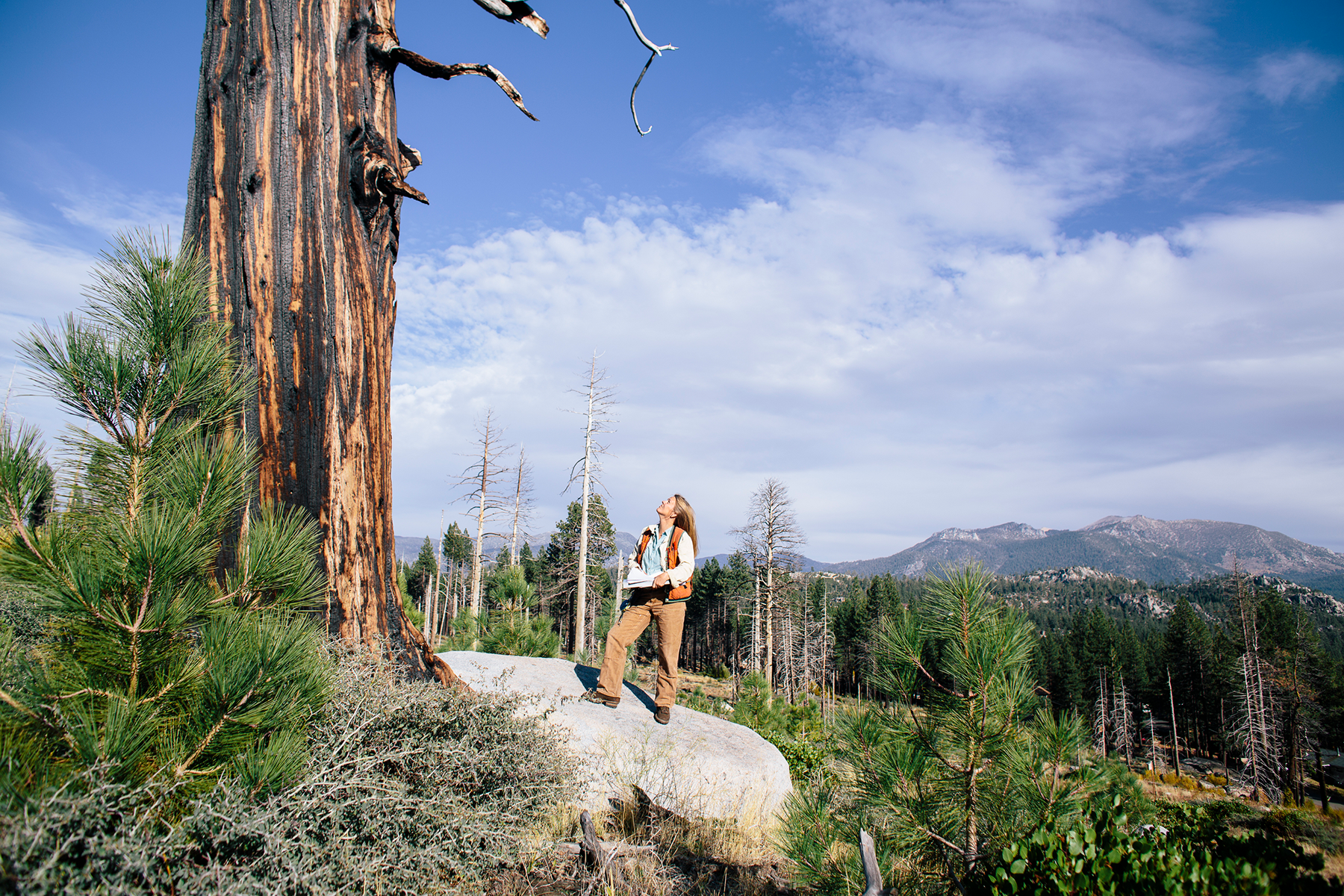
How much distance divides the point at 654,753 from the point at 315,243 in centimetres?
430

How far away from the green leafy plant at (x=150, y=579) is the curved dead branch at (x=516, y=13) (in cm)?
260

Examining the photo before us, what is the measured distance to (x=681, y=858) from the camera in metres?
4.00

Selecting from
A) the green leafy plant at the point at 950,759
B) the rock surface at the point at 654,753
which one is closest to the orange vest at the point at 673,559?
the rock surface at the point at 654,753

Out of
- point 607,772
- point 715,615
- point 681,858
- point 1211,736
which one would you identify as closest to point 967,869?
point 681,858

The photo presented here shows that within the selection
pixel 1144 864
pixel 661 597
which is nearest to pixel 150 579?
pixel 1144 864

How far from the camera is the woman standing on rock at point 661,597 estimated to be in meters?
5.41

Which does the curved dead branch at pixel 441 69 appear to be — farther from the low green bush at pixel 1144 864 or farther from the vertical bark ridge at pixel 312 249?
the low green bush at pixel 1144 864

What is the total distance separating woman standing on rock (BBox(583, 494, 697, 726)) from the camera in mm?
5414

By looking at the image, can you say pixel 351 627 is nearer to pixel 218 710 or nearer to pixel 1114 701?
pixel 218 710

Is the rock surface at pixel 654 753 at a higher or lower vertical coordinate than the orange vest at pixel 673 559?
lower

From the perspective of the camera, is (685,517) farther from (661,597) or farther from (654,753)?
(654,753)

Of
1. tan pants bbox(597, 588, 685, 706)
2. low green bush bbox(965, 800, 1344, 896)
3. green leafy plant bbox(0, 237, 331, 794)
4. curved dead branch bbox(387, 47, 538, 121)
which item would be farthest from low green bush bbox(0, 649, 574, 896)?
curved dead branch bbox(387, 47, 538, 121)

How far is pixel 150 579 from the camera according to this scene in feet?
6.48

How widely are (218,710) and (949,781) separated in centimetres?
314
